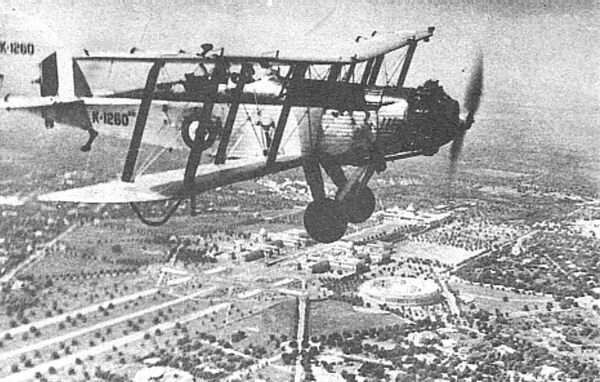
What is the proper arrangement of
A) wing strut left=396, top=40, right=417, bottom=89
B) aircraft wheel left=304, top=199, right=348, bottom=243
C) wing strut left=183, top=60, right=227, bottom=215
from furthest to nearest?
1. wing strut left=396, top=40, right=417, bottom=89
2. aircraft wheel left=304, top=199, right=348, bottom=243
3. wing strut left=183, top=60, right=227, bottom=215

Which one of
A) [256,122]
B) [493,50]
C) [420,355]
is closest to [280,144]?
[256,122]

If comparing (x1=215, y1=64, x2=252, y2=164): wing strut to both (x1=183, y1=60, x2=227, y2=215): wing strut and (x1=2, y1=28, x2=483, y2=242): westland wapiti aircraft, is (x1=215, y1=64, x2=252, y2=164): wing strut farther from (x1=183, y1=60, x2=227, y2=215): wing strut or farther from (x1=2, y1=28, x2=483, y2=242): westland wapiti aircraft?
(x1=183, y1=60, x2=227, y2=215): wing strut

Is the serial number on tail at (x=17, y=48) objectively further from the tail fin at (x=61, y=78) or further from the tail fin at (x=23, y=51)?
the tail fin at (x=61, y=78)

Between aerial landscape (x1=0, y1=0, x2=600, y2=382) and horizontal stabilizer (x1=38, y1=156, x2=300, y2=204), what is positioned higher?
horizontal stabilizer (x1=38, y1=156, x2=300, y2=204)

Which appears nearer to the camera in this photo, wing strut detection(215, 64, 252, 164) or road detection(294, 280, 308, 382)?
wing strut detection(215, 64, 252, 164)

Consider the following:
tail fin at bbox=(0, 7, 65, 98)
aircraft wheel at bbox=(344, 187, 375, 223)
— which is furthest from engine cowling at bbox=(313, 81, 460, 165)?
tail fin at bbox=(0, 7, 65, 98)

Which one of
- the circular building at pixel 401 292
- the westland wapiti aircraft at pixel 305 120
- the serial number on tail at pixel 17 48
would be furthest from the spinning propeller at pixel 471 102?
the circular building at pixel 401 292

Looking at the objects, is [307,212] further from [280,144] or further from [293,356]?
[293,356]
